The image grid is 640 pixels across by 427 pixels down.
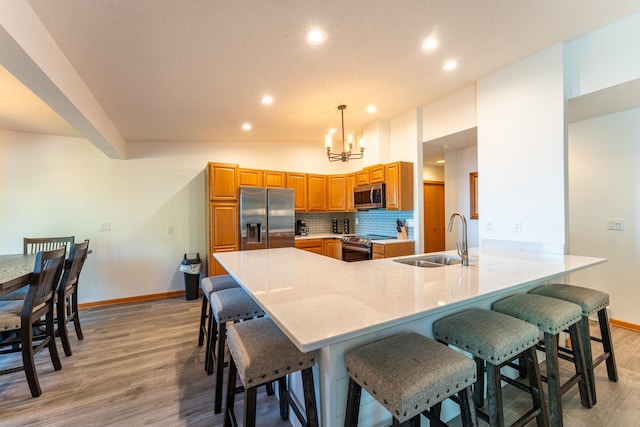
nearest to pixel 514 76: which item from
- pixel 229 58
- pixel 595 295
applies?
pixel 595 295

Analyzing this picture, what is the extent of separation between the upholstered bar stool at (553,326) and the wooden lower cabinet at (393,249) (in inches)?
78.8

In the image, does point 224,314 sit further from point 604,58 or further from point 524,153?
point 604,58

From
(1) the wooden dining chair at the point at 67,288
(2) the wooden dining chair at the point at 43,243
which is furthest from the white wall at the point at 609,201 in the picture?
(2) the wooden dining chair at the point at 43,243

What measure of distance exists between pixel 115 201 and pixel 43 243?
0.96 m

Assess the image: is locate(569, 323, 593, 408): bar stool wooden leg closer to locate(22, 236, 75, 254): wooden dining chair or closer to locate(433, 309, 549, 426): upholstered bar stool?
locate(433, 309, 549, 426): upholstered bar stool

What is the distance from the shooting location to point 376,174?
4.35 metres

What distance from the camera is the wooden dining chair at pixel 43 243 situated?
11.0 feet

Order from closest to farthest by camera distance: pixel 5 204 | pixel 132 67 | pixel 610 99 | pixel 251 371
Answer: pixel 251 371
pixel 132 67
pixel 610 99
pixel 5 204

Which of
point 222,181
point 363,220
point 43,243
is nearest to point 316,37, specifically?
point 222,181

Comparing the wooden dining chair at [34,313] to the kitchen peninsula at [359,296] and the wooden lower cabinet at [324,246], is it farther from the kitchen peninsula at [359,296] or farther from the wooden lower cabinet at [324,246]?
the wooden lower cabinet at [324,246]

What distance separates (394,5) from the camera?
1.77 metres

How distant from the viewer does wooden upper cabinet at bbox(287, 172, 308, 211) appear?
4891 millimetres

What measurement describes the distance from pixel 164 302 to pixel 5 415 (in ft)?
7.56

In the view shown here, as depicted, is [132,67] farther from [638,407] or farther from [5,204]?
[638,407]
